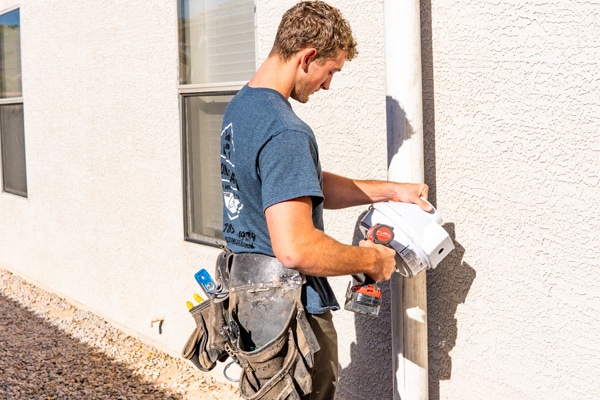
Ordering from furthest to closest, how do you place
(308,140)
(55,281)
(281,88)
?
(55,281), (281,88), (308,140)

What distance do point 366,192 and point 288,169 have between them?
2.09ft

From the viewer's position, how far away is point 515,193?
106 inches

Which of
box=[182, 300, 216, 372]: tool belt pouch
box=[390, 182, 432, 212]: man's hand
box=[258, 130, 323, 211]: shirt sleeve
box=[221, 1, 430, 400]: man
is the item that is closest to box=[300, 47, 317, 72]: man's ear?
box=[221, 1, 430, 400]: man

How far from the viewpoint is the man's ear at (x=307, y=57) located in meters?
2.46

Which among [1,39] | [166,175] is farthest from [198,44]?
[1,39]

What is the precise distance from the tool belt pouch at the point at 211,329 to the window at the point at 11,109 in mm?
5382

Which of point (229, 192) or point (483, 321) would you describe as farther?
point (483, 321)

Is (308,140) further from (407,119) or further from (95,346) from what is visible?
(95,346)

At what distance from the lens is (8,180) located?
26.5ft

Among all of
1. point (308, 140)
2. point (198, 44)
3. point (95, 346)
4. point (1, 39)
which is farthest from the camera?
point (1, 39)

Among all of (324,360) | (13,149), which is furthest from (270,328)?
(13,149)

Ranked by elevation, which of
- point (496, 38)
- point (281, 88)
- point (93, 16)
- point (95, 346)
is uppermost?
point (93, 16)

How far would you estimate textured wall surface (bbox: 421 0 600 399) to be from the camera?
2486mm

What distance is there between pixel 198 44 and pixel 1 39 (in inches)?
Answer: 166
